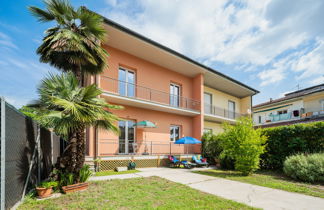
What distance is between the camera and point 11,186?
355cm

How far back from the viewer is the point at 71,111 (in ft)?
16.3

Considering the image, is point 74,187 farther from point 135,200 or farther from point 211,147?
point 211,147

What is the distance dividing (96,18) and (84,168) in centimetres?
567

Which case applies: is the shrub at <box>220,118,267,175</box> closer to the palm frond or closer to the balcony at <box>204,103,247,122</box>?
the balcony at <box>204,103,247,122</box>

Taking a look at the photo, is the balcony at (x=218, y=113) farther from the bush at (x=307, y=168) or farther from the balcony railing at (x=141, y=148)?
the bush at (x=307, y=168)

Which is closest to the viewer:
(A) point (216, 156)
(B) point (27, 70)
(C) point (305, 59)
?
(B) point (27, 70)

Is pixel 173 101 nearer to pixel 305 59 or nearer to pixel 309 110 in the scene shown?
pixel 305 59

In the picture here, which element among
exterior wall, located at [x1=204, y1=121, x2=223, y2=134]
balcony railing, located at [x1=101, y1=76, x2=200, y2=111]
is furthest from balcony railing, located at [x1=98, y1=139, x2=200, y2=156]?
exterior wall, located at [x1=204, y1=121, x2=223, y2=134]

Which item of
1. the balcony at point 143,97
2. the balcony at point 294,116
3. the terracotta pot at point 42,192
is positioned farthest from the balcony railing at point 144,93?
the balcony at point 294,116

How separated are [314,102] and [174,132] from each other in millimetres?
19291

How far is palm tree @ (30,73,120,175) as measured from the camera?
16.3ft

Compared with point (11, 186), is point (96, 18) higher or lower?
higher

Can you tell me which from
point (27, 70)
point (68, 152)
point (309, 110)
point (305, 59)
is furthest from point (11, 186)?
point (309, 110)

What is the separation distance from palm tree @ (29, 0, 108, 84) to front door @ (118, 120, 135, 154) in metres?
5.44
